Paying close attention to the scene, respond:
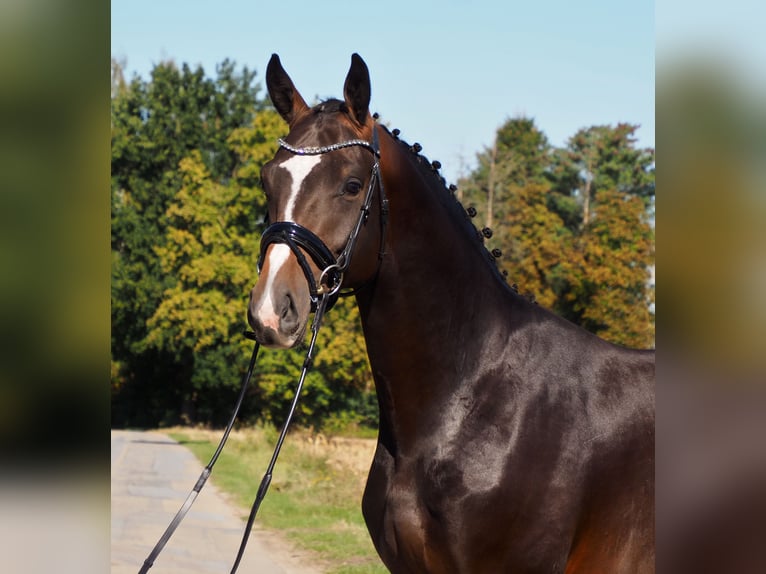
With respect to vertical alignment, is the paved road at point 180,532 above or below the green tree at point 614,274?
below

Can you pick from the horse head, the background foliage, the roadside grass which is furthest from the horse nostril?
the background foliage

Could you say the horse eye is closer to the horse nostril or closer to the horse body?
the horse body

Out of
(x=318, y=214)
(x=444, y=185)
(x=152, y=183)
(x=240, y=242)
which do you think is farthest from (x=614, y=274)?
(x=318, y=214)

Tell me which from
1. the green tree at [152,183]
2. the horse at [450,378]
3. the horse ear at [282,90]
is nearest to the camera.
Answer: the horse at [450,378]

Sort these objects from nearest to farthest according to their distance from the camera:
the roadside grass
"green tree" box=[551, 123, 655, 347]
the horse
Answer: the horse < the roadside grass < "green tree" box=[551, 123, 655, 347]

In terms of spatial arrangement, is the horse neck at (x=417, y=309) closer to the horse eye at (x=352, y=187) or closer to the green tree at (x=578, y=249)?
the horse eye at (x=352, y=187)

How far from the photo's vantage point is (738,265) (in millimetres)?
1399

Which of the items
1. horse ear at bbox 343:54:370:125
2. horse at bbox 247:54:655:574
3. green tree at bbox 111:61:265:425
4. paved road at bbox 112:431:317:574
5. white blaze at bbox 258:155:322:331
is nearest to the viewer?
white blaze at bbox 258:155:322:331

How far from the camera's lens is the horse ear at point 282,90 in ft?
11.8

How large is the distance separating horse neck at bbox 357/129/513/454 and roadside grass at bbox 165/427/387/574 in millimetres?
5075

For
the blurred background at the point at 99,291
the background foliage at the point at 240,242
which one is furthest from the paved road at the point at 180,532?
the background foliage at the point at 240,242

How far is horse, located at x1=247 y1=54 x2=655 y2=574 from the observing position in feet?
10.6

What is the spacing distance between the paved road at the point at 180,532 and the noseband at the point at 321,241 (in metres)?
5.75

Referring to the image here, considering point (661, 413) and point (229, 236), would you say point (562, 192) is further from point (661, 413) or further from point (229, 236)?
point (661, 413)
